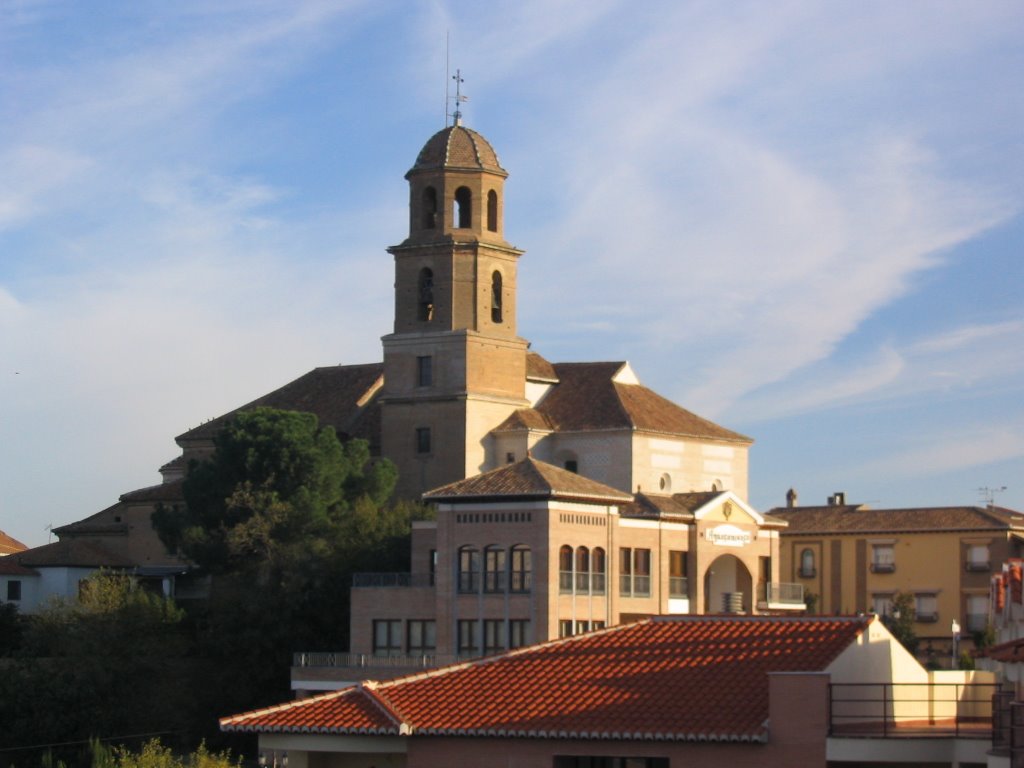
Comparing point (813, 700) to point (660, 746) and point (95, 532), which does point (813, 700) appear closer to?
point (660, 746)

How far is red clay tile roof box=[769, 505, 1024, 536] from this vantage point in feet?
278

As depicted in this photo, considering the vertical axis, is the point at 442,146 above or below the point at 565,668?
above

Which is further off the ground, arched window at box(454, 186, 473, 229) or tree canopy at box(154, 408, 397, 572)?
arched window at box(454, 186, 473, 229)

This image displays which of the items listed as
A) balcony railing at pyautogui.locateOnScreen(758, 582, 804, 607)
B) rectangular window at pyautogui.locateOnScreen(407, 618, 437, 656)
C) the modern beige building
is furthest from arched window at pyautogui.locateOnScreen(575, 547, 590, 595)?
the modern beige building

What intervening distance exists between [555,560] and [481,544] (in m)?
2.33

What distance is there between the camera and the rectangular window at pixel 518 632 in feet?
197

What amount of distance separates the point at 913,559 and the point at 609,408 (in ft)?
63.7

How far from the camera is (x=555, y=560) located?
60219 mm

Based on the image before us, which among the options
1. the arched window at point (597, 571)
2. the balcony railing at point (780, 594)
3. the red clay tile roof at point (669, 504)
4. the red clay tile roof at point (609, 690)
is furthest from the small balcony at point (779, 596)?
the red clay tile roof at point (609, 690)

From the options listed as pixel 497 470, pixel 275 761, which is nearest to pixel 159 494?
pixel 497 470

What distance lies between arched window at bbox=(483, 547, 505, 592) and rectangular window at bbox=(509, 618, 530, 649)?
41.5 inches

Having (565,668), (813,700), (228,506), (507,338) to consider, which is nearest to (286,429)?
(228,506)

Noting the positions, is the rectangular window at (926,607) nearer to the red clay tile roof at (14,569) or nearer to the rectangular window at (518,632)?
the rectangular window at (518,632)

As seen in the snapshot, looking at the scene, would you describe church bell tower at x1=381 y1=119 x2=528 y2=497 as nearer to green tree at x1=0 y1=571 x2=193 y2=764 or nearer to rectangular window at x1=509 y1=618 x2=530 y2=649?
green tree at x1=0 y1=571 x2=193 y2=764
